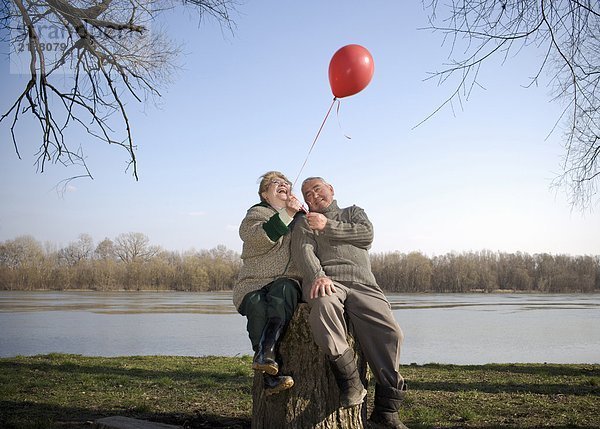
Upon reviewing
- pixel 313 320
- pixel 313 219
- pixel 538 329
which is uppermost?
pixel 313 219

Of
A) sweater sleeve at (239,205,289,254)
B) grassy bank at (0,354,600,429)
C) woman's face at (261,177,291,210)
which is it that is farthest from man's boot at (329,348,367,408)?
grassy bank at (0,354,600,429)

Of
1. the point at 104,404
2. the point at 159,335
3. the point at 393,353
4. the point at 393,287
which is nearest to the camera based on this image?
the point at 393,353

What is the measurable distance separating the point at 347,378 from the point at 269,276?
93 centimetres

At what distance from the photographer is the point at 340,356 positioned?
12.5 feet

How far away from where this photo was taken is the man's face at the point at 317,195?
450 cm

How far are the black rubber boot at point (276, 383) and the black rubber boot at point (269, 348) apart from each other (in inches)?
1.9

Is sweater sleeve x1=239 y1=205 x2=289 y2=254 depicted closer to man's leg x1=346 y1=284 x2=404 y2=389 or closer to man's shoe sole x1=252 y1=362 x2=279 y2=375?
man's leg x1=346 y1=284 x2=404 y2=389

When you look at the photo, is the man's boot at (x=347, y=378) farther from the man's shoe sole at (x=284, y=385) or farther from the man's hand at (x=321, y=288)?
the man's hand at (x=321, y=288)

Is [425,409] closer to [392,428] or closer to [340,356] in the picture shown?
[392,428]

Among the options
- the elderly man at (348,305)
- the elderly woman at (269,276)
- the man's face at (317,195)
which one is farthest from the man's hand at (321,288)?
the man's face at (317,195)

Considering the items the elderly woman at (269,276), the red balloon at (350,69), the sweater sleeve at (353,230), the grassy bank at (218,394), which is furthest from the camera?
the grassy bank at (218,394)

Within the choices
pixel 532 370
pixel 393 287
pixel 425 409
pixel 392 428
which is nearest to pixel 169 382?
pixel 425 409

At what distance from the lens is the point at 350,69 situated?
15.8ft

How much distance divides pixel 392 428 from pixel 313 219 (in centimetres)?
164
